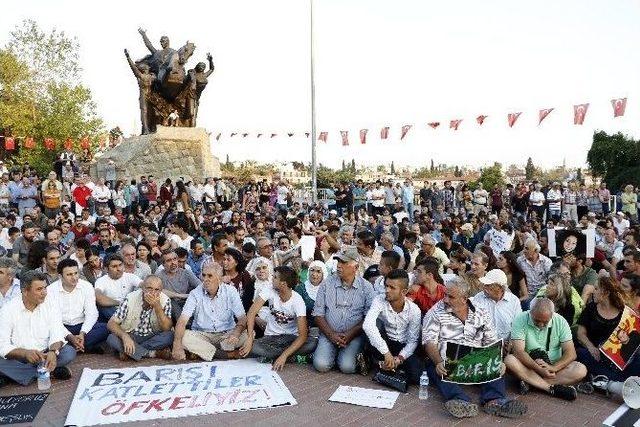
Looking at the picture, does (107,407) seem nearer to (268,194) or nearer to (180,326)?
(180,326)

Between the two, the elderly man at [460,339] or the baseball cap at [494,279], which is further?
the baseball cap at [494,279]

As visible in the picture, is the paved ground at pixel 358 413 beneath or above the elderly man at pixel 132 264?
beneath

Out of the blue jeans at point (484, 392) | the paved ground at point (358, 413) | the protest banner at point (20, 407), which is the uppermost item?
the blue jeans at point (484, 392)

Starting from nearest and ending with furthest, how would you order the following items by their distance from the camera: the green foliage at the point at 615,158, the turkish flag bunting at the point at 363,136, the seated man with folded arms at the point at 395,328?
1. the seated man with folded arms at the point at 395,328
2. the turkish flag bunting at the point at 363,136
3. the green foliage at the point at 615,158

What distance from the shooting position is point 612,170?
35844 mm

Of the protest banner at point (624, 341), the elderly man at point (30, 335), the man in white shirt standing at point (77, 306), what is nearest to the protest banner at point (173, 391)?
the elderly man at point (30, 335)

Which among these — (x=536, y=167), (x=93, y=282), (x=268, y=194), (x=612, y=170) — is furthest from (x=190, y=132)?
(x=536, y=167)

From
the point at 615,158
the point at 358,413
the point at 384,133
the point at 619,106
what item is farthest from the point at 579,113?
the point at 615,158

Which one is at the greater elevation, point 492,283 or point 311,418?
point 492,283

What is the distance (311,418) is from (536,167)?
122452 mm

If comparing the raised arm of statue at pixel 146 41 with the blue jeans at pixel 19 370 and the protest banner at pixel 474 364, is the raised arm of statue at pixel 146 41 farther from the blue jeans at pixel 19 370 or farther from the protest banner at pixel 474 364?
the protest banner at pixel 474 364

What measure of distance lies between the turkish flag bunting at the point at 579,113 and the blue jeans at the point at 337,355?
13.2 meters

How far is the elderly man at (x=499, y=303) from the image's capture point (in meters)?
5.93

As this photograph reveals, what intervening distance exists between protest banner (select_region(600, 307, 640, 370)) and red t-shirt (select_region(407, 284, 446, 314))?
1.73m
